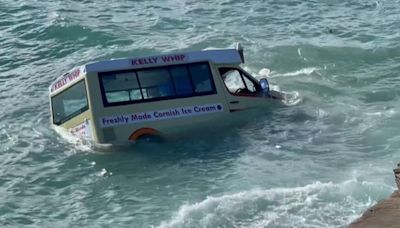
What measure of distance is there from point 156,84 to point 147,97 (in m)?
0.39

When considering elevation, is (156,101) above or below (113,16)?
below

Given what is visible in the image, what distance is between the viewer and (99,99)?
65.7 feet

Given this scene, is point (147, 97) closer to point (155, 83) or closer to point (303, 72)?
point (155, 83)

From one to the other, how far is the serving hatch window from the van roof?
12 centimetres

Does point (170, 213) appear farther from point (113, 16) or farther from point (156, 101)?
point (113, 16)

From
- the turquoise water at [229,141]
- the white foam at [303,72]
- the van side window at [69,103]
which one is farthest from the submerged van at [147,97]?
the white foam at [303,72]

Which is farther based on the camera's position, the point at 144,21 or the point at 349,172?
the point at 144,21

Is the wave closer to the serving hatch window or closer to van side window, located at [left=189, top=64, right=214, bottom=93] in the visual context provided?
the serving hatch window

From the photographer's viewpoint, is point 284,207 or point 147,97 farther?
point 147,97

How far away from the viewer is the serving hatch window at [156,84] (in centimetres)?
2017

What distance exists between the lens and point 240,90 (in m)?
21.7

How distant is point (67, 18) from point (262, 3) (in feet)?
28.1

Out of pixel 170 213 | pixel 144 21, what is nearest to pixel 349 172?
pixel 170 213

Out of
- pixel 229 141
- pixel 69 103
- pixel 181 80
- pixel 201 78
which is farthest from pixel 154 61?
pixel 229 141
